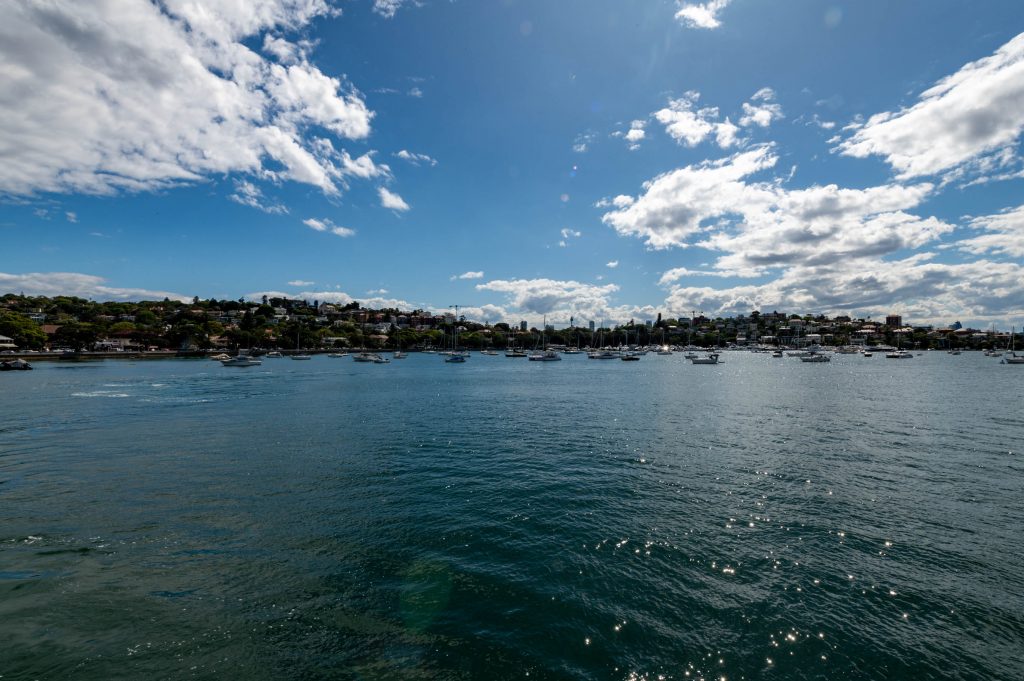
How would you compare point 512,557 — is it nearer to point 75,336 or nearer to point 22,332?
point 22,332

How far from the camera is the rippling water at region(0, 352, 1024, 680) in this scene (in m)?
8.09

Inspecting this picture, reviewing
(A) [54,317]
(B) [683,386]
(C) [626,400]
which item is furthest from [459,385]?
(A) [54,317]

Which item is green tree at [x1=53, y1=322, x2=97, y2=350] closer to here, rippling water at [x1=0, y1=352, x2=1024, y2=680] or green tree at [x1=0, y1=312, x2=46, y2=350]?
green tree at [x1=0, y1=312, x2=46, y2=350]

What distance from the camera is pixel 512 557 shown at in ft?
39.1

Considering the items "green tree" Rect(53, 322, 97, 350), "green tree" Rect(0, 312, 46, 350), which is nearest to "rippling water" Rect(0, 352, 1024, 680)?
"green tree" Rect(0, 312, 46, 350)

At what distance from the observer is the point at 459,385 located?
65250 millimetres

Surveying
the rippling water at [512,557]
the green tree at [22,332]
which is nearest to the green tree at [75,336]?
the green tree at [22,332]

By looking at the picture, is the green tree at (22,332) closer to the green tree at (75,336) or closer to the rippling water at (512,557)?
the green tree at (75,336)

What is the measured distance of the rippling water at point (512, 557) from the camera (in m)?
8.09

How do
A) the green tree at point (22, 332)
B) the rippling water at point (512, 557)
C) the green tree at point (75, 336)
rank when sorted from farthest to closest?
the green tree at point (75, 336) → the green tree at point (22, 332) → the rippling water at point (512, 557)

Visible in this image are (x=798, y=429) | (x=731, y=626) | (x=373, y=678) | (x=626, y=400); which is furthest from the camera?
(x=626, y=400)

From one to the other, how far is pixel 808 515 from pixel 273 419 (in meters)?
34.8

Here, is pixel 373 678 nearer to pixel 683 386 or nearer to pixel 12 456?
pixel 12 456

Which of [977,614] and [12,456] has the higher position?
[977,614]
